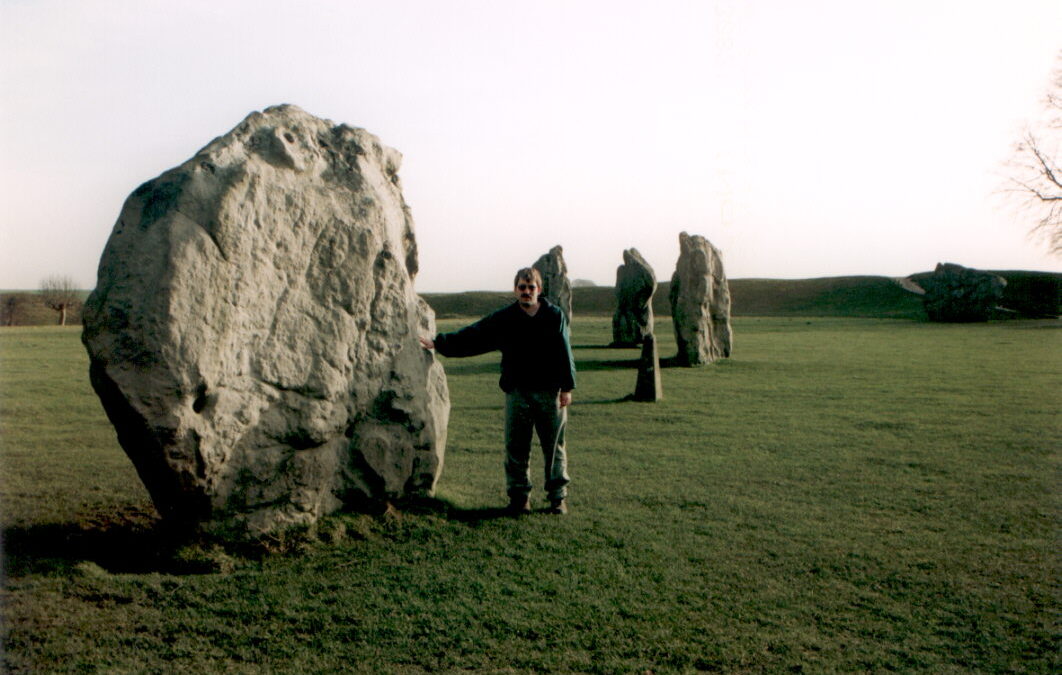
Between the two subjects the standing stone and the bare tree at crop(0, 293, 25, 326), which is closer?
the standing stone

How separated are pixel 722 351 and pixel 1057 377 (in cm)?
618

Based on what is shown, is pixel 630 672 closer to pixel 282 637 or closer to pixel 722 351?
pixel 282 637

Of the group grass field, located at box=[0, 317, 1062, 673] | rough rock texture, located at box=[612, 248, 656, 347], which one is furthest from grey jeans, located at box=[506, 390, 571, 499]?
rough rock texture, located at box=[612, 248, 656, 347]

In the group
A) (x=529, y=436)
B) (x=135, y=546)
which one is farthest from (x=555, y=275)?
(x=135, y=546)

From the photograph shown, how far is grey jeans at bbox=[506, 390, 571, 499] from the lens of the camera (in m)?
6.15

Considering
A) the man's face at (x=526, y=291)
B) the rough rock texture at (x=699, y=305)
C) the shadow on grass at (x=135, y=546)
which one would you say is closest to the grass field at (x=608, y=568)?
the shadow on grass at (x=135, y=546)

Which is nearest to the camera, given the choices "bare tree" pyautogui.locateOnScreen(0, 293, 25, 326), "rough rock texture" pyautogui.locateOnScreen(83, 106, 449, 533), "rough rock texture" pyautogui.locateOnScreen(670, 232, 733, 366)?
"rough rock texture" pyautogui.locateOnScreen(83, 106, 449, 533)

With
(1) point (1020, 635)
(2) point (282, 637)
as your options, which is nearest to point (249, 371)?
(2) point (282, 637)

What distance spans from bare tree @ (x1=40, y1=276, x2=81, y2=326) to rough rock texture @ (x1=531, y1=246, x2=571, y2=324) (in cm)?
2646

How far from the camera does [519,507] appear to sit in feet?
20.6

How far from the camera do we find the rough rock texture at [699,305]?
1688 centimetres

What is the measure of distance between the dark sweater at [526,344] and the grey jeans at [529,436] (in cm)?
9

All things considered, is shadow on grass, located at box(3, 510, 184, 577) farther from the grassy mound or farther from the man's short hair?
the grassy mound

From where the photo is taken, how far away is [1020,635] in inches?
165
